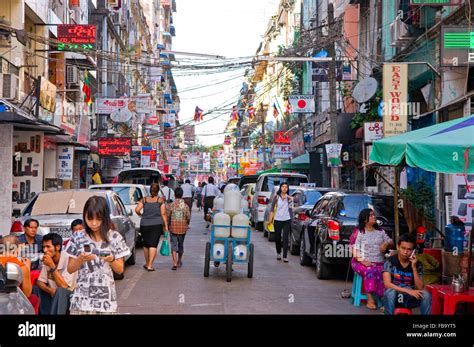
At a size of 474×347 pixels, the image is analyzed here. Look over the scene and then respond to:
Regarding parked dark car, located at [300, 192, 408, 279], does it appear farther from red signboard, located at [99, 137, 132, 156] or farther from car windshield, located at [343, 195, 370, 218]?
red signboard, located at [99, 137, 132, 156]

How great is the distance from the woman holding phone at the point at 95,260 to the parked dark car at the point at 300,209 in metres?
9.98

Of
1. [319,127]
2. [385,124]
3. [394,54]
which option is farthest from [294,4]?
[385,124]

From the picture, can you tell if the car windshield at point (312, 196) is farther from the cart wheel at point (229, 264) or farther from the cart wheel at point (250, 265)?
the cart wheel at point (229, 264)

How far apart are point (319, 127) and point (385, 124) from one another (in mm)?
18122

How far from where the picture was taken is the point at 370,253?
414 inches

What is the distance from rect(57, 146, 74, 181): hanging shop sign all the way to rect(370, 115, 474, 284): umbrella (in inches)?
750

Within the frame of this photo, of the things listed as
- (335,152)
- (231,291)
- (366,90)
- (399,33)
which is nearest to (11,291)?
(231,291)


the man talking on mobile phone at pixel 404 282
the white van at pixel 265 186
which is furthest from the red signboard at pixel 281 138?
the man talking on mobile phone at pixel 404 282

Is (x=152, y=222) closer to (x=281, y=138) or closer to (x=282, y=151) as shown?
(x=282, y=151)

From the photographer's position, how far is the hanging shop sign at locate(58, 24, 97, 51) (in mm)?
23750

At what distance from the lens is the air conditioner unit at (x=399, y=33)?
20.8 meters

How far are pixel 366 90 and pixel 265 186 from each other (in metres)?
4.89

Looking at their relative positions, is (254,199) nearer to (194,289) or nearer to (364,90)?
(364,90)

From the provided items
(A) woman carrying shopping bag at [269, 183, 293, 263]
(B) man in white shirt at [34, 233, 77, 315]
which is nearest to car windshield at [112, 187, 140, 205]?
(A) woman carrying shopping bag at [269, 183, 293, 263]
